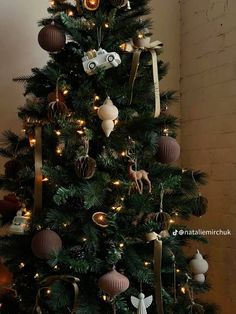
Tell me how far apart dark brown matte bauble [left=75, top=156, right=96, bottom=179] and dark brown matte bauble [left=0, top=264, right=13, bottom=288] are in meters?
0.47

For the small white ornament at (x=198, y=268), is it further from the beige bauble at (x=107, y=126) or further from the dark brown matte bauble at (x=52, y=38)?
the dark brown matte bauble at (x=52, y=38)

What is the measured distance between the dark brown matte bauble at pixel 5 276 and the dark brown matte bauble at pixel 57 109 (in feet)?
1.74

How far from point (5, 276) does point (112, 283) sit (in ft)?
1.49

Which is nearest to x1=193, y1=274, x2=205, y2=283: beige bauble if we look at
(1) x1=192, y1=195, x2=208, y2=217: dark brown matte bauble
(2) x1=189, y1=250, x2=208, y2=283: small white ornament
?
(2) x1=189, y1=250, x2=208, y2=283: small white ornament

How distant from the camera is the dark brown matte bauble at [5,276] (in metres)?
1.21

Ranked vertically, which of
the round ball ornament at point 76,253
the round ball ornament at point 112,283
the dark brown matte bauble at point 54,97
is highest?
the dark brown matte bauble at point 54,97

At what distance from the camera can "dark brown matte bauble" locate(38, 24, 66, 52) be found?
108cm

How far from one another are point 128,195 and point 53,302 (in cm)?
33

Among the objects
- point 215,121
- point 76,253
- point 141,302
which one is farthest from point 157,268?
point 215,121

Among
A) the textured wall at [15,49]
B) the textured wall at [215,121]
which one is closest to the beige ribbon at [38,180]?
the textured wall at [15,49]

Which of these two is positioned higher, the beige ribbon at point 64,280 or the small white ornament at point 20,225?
the small white ornament at point 20,225

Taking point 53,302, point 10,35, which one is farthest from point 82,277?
point 10,35

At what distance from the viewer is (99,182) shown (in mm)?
1016

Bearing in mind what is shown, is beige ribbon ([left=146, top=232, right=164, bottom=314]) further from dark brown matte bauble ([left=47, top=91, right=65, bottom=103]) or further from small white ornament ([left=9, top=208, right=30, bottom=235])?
dark brown matte bauble ([left=47, top=91, right=65, bottom=103])
